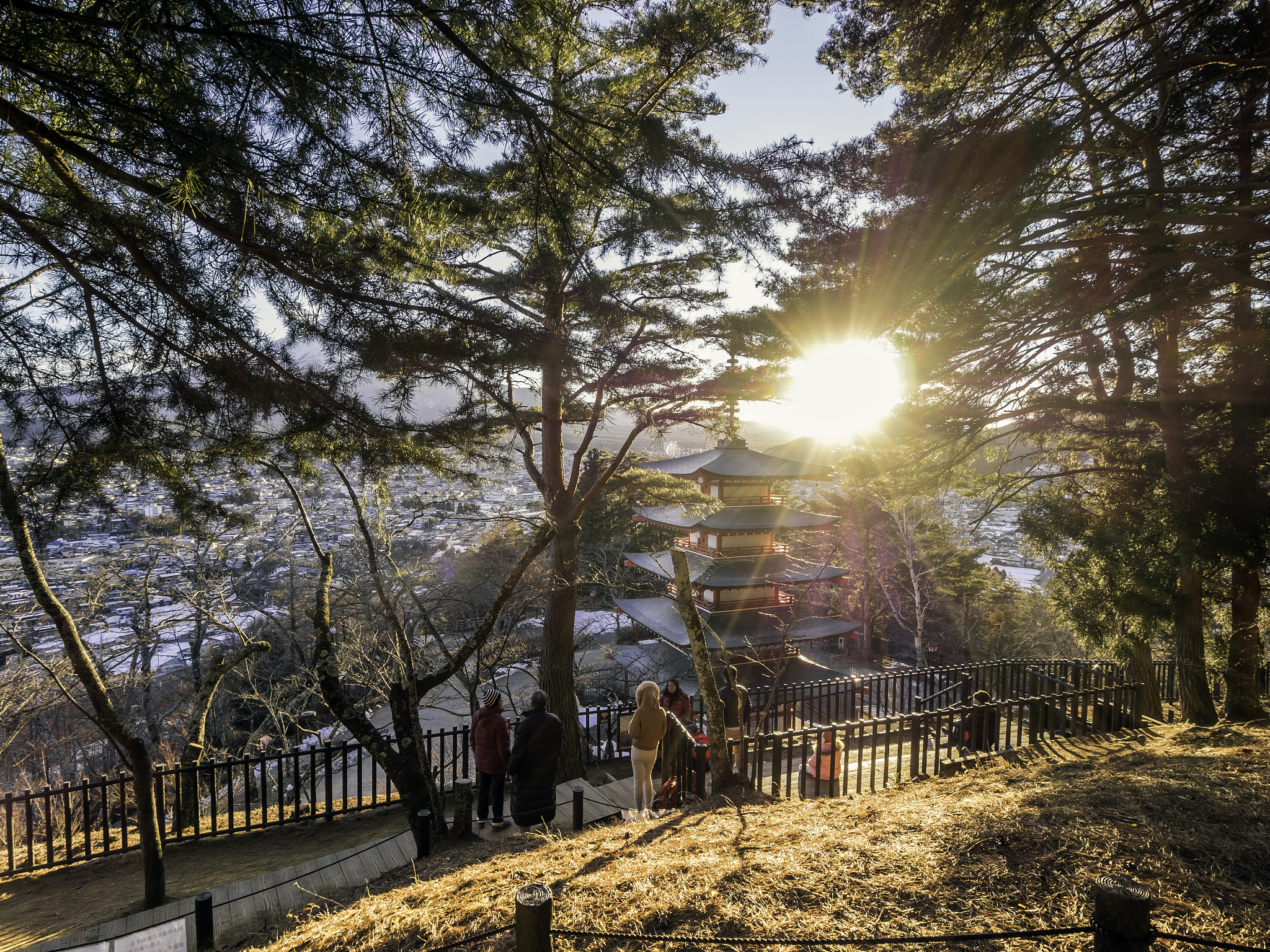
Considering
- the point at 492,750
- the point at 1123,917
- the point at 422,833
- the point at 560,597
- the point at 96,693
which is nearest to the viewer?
the point at 1123,917

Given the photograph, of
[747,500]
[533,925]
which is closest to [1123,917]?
[533,925]

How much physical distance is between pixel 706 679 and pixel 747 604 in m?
13.6

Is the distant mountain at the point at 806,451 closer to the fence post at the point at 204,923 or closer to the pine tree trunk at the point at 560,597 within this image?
the pine tree trunk at the point at 560,597

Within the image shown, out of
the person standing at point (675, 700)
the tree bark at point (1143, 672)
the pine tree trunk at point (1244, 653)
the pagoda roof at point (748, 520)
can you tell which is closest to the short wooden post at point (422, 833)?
the person standing at point (675, 700)

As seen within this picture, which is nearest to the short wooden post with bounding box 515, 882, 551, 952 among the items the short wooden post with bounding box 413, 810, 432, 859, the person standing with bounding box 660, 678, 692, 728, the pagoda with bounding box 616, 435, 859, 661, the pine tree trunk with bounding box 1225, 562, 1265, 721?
the short wooden post with bounding box 413, 810, 432, 859

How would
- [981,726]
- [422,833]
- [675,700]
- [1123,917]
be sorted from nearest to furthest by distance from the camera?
[1123,917] < [422,833] < [675,700] < [981,726]

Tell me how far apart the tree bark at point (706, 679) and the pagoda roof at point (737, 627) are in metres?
10.4

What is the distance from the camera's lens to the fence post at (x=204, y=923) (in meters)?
3.54

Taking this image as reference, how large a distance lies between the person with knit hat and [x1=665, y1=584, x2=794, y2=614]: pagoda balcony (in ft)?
33.9

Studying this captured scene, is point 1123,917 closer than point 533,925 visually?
Yes

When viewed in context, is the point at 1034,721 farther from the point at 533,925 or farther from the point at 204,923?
the point at 204,923

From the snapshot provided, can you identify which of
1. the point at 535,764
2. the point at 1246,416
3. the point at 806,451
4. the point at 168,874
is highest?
the point at 806,451

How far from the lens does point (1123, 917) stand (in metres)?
1.74

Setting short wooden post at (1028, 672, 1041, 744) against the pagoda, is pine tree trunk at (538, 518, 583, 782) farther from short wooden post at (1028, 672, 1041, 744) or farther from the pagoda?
the pagoda
